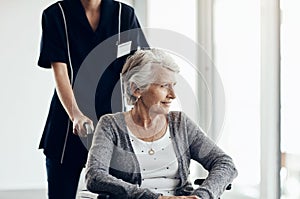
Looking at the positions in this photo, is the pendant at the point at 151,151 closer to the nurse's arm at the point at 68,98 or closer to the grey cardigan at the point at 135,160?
the grey cardigan at the point at 135,160

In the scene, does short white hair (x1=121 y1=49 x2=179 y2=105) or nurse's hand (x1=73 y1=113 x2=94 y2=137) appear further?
nurse's hand (x1=73 y1=113 x2=94 y2=137)

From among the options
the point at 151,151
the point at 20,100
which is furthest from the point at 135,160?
the point at 20,100

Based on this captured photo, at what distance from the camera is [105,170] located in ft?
6.46

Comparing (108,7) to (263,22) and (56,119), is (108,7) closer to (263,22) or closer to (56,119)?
(56,119)

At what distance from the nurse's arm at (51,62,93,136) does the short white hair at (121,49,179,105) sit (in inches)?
12.5

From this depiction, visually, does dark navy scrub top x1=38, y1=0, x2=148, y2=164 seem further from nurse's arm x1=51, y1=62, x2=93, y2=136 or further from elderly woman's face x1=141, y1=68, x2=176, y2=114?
elderly woman's face x1=141, y1=68, x2=176, y2=114

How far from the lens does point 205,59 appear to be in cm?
264

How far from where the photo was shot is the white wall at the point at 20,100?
8.80ft

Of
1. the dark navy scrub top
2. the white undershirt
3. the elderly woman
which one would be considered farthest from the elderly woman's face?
the dark navy scrub top

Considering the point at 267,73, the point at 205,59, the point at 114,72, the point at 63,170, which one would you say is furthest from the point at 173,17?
the point at 63,170

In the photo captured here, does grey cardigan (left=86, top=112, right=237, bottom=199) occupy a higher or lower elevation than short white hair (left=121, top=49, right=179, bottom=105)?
lower

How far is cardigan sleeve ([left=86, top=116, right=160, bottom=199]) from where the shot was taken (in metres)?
1.90

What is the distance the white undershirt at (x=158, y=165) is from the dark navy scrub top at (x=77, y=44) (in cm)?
29

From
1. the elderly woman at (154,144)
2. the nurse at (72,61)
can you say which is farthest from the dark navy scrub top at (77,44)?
the elderly woman at (154,144)
